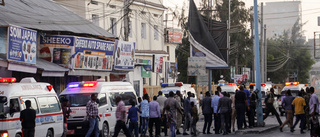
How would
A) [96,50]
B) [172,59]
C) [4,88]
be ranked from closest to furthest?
[4,88], [96,50], [172,59]

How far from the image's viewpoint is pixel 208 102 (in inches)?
866

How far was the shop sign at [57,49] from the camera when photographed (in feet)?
90.1

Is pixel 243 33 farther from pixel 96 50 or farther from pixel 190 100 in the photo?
pixel 190 100

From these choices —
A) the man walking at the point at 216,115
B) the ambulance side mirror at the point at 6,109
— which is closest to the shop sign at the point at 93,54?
the man walking at the point at 216,115

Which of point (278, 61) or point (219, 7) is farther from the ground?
point (219, 7)

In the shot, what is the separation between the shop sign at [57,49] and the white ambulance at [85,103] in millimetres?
7010

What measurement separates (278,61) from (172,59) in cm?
4225

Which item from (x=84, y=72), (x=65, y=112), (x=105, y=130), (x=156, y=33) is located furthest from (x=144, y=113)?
(x=156, y=33)

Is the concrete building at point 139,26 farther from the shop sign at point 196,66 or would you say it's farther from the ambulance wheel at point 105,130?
the ambulance wheel at point 105,130

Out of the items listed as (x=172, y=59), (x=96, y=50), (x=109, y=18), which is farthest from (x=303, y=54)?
(x=96, y=50)

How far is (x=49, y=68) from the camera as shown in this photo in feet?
82.8

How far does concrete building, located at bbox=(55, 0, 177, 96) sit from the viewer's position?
4025 centimetres

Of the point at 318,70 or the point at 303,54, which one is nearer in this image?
the point at 318,70

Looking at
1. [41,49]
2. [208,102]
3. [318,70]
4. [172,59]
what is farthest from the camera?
[172,59]
